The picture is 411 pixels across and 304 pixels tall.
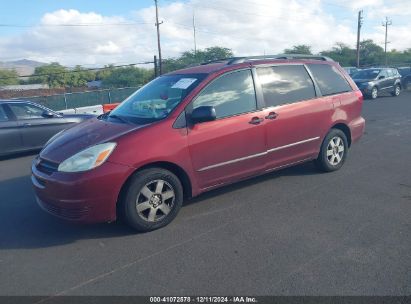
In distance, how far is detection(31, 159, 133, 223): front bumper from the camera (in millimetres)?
3534

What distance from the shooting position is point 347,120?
5754mm

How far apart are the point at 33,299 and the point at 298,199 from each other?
3.16 m

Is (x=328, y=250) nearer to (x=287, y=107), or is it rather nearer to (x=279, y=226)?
(x=279, y=226)

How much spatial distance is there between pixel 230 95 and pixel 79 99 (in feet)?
59.3

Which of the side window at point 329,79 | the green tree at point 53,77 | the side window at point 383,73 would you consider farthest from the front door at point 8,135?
the green tree at point 53,77

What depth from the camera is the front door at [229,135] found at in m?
4.18

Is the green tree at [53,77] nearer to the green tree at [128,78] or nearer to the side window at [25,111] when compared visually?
the green tree at [128,78]

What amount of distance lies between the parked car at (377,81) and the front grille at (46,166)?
58.4ft

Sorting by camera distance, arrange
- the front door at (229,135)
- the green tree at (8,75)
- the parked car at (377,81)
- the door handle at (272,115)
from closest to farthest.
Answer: the front door at (229,135), the door handle at (272,115), the parked car at (377,81), the green tree at (8,75)

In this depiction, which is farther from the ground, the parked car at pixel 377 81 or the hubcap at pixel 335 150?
the parked car at pixel 377 81

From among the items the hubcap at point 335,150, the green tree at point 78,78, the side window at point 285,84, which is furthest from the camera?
the green tree at point 78,78

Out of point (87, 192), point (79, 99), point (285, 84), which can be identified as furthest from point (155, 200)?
point (79, 99)

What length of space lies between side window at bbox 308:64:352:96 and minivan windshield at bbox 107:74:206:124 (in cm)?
201

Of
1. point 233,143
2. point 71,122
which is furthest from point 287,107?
point 71,122
